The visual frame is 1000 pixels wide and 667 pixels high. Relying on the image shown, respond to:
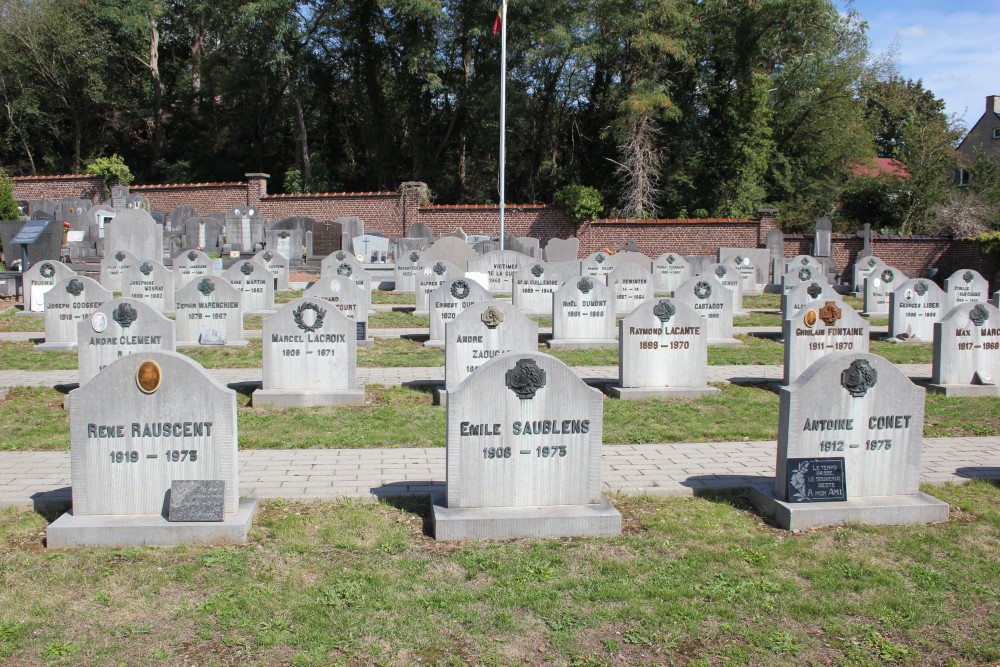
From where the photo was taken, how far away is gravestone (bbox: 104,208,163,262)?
24.5 meters

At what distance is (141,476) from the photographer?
5.69 meters

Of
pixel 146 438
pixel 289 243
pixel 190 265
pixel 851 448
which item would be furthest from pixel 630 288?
pixel 289 243

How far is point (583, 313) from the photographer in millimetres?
14422

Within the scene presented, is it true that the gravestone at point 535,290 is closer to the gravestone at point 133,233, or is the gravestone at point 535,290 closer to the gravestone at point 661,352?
the gravestone at point 661,352

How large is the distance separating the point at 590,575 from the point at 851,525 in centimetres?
207

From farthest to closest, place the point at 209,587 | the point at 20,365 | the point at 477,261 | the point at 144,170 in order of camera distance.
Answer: the point at 144,170 → the point at 477,261 → the point at 20,365 → the point at 209,587

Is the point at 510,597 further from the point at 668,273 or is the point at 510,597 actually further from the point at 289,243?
the point at 289,243

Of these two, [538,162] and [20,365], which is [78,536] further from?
[538,162]

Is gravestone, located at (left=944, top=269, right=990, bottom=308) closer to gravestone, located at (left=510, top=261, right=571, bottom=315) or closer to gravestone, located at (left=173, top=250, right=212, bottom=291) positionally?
gravestone, located at (left=510, top=261, right=571, bottom=315)

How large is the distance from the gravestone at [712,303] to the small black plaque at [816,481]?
895 centimetres

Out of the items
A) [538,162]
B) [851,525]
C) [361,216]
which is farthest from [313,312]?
[538,162]

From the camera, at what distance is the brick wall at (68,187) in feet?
128

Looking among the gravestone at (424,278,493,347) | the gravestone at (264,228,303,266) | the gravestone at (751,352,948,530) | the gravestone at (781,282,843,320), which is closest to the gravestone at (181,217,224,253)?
the gravestone at (264,228,303,266)

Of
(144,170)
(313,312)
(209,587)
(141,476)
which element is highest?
(144,170)
